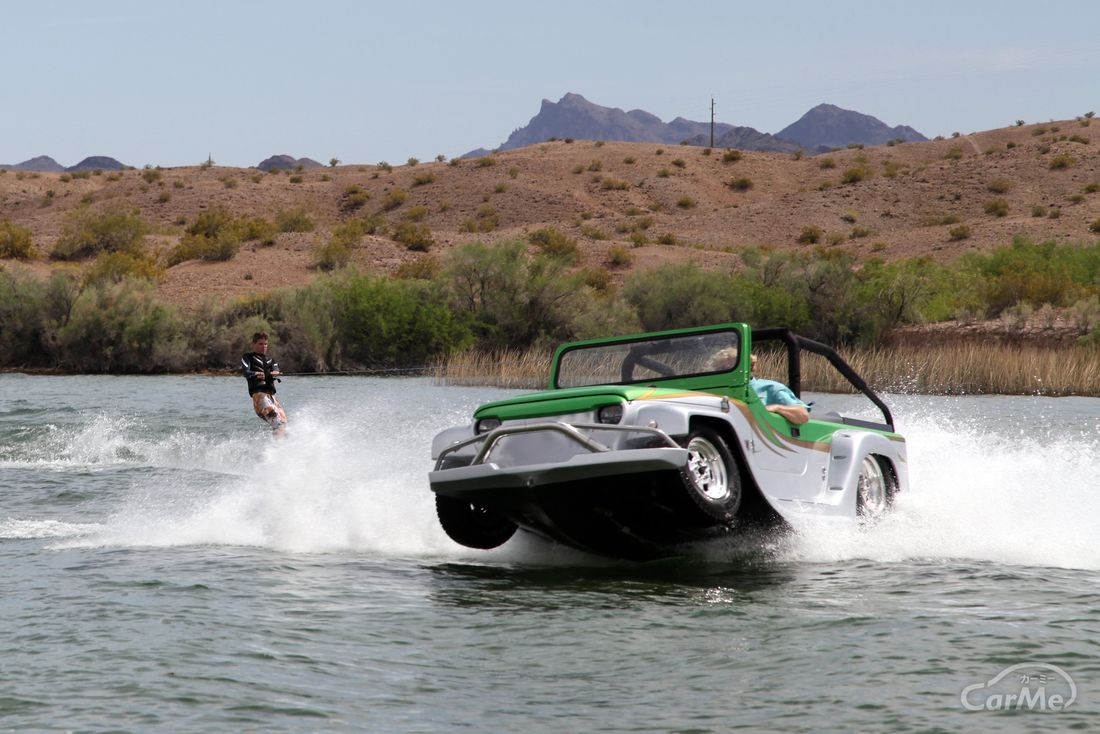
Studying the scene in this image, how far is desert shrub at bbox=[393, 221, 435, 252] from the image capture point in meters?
64.1

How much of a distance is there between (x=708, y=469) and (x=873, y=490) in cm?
233

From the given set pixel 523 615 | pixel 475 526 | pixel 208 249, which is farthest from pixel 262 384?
pixel 208 249

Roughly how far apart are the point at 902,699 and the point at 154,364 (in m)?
38.5

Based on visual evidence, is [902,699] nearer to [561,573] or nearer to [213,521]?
[561,573]

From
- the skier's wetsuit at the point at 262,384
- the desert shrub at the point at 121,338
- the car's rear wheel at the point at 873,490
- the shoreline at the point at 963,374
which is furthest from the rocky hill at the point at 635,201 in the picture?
the car's rear wheel at the point at 873,490

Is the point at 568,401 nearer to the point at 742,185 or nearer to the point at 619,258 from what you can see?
the point at 619,258

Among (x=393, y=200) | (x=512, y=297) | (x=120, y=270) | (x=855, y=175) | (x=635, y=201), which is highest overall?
(x=855, y=175)

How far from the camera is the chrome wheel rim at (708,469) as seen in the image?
877 centimetres

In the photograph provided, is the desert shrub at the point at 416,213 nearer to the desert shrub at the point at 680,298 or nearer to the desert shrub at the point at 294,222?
the desert shrub at the point at 294,222

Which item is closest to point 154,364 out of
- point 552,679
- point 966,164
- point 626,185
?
point 552,679

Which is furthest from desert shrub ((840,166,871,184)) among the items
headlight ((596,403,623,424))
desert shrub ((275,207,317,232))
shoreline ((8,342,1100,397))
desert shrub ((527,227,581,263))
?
headlight ((596,403,623,424))

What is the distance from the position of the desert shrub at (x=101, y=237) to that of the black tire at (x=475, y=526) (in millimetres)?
57378

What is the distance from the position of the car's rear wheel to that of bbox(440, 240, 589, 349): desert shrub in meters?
31.8

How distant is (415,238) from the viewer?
6469 centimetres
